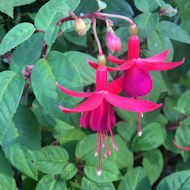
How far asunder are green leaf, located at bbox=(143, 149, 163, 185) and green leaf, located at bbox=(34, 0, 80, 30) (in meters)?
0.67

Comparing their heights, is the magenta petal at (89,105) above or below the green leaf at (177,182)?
above

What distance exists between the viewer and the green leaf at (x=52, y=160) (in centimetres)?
85

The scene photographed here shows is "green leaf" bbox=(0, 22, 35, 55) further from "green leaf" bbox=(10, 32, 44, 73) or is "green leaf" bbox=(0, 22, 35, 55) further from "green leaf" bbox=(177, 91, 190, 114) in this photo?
"green leaf" bbox=(177, 91, 190, 114)

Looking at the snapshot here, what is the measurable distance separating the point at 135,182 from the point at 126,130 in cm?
23

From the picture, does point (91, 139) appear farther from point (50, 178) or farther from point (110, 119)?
point (110, 119)

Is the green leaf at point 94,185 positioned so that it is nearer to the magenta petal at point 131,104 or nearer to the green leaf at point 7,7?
the magenta petal at point 131,104

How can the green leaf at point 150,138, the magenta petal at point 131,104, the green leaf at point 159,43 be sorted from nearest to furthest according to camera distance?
the magenta petal at point 131,104
the green leaf at point 159,43
the green leaf at point 150,138

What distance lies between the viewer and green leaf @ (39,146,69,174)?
85cm

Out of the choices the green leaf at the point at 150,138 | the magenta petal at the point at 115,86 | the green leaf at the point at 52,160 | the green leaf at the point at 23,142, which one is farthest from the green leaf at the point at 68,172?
the magenta petal at the point at 115,86

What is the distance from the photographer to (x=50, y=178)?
859 mm

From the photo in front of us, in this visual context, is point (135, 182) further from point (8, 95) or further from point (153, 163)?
point (8, 95)

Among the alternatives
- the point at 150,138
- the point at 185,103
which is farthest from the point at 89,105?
the point at 185,103

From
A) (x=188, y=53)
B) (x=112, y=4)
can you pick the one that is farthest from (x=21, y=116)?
(x=188, y=53)

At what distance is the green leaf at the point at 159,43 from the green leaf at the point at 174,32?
0.02m
